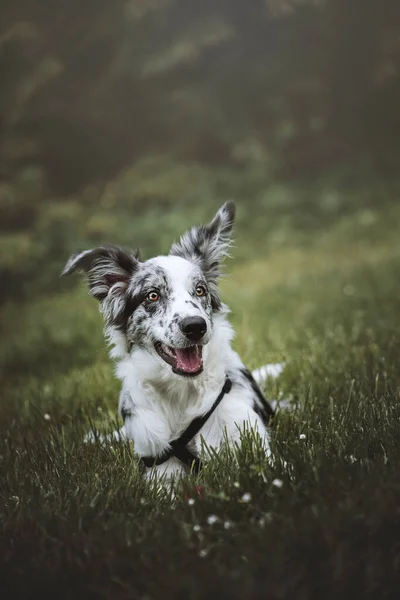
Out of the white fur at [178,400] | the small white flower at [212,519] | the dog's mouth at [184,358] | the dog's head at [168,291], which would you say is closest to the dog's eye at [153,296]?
the dog's head at [168,291]

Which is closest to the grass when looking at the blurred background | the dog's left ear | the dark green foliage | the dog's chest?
the dark green foliage

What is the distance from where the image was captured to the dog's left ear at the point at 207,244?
136 inches

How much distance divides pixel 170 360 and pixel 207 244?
0.67 m

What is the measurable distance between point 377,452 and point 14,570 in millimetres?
1516

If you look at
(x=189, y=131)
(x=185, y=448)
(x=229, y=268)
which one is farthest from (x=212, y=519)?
(x=189, y=131)

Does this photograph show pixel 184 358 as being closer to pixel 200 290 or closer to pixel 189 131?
pixel 200 290

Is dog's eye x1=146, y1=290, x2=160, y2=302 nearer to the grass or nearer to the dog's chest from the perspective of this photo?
the dog's chest

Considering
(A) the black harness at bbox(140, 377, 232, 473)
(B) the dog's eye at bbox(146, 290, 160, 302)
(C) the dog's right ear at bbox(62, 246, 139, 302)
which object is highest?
(C) the dog's right ear at bbox(62, 246, 139, 302)

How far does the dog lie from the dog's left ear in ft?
0.18

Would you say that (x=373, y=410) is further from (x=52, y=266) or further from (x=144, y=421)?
(x=52, y=266)

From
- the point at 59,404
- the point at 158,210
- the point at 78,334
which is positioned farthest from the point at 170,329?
the point at 158,210

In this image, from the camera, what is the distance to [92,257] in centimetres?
331

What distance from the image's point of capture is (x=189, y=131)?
344 inches

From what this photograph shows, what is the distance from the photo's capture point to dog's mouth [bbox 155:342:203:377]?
3.05 metres
